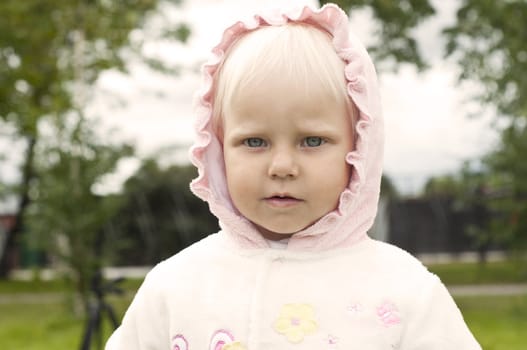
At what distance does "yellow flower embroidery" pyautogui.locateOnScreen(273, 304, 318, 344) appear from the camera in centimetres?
204

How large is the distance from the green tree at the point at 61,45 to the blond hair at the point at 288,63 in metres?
10.9

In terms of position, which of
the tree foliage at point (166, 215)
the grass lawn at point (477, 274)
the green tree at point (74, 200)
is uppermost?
the green tree at point (74, 200)

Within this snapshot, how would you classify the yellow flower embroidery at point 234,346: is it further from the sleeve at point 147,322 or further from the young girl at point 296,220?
the sleeve at point 147,322

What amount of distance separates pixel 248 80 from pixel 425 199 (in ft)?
67.8

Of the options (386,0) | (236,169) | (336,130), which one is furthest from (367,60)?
(386,0)

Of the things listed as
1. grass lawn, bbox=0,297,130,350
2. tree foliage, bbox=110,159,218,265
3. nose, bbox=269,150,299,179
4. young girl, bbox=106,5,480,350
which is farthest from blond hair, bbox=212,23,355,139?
tree foliage, bbox=110,159,218,265

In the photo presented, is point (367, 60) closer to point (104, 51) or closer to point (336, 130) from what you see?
point (336, 130)

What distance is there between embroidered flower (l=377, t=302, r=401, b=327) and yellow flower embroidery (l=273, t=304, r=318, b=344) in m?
0.16

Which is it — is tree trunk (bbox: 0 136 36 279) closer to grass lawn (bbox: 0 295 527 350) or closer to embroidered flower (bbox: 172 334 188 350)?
grass lawn (bbox: 0 295 527 350)

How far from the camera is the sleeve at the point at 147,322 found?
7.21 ft

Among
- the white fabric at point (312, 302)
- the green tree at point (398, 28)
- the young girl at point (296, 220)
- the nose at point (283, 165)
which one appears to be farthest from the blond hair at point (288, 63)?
the green tree at point (398, 28)

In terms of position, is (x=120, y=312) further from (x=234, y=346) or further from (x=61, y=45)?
(x=234, y=346)

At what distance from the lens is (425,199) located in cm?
2219

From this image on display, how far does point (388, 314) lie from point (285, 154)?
1.55ft
